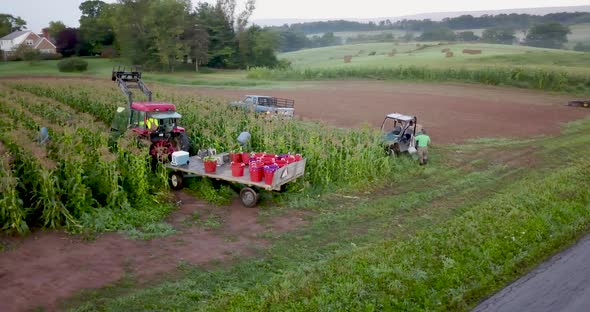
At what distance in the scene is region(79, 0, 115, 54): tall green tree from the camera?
40875mm

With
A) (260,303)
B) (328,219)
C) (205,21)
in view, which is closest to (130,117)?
(328,219)

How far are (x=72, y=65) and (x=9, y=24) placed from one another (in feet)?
15.3

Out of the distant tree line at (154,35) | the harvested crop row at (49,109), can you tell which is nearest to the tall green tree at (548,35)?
the distant tree line at (154,35)

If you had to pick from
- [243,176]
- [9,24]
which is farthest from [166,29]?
[243,176]

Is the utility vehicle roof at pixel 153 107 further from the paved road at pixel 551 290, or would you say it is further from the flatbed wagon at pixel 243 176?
the paved road at pixel 551 290

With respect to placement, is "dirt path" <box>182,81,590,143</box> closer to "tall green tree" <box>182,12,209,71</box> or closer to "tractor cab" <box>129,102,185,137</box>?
"tractor cab" <box>129,102,185,137</box>

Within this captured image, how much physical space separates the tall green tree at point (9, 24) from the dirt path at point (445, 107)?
1275cm

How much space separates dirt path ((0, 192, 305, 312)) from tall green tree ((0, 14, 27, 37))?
95.3 ft

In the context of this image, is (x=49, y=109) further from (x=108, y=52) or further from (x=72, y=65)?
(x=108, y=52)

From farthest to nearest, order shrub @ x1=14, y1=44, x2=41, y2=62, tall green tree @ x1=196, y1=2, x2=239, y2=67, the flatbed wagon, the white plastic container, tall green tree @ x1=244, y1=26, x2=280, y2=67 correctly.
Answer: tall green tree @ x1=244, y1=26, x2=280, y2=67 < tall green tree @ x1=196, y1=2, x2=239, y2=67 < shrub @ x1=14, y1=44, x2=41, y2=62 < the white plastic container < the flatbed wagon

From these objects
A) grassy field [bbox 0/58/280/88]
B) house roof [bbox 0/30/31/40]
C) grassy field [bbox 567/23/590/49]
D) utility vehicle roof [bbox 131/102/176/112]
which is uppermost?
grassy field [bbox 567/23/590/49]

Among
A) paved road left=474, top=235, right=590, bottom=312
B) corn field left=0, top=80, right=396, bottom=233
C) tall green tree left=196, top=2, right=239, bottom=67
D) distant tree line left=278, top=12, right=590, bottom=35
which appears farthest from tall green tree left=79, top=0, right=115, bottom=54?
distant tree line left=278, top=12, right=590, bottom=35

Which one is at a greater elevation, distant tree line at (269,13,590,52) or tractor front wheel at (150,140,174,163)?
distant tree line at (269,13,590,52)

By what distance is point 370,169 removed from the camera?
1379 centimetres
